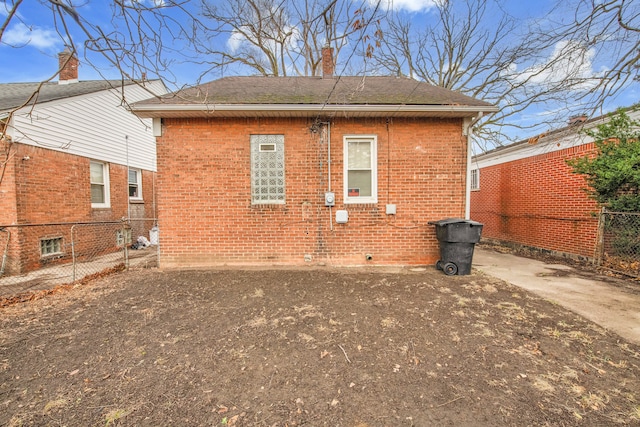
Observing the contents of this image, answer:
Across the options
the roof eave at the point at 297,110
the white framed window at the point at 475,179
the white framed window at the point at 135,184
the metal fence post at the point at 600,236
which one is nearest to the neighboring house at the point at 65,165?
the white framed window at the point at 135,184

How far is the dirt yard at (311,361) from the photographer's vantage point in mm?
2031

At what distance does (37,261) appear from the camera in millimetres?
6688

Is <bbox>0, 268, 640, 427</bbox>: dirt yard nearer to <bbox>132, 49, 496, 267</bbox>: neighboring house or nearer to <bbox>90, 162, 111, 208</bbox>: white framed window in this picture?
<bbox>132, 49, 496, 267</bbox>: neighboring house

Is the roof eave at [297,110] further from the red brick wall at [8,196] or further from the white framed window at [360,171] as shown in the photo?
the red brick wall at [8,196]

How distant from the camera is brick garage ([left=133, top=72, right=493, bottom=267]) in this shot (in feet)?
19.3

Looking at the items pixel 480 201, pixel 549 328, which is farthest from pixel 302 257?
pixel 480 201

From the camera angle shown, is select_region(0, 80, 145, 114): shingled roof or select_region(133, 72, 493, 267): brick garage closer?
select_region(133, 72, 493, 267): brick garage

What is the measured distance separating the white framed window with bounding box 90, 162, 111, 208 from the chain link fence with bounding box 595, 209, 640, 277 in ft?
45.0

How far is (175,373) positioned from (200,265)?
147 inches

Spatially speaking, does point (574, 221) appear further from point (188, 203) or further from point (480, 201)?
point (188, 203)

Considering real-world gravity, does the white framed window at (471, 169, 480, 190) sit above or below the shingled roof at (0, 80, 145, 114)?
below

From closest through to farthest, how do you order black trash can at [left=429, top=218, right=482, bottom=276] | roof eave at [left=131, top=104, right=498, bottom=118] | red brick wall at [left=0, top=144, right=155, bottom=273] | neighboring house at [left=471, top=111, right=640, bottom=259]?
black trash can at [left=429, top=218, right=482, bottom=276]
roof eave at [left=131, top=104, right=498, bottom=118]
red brick wall at [left=0, top=144, right=155, bottom=273]
neighboring house at [left=471, top=111, right=640, bottom=259]

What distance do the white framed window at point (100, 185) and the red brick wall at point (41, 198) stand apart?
0.27 meters

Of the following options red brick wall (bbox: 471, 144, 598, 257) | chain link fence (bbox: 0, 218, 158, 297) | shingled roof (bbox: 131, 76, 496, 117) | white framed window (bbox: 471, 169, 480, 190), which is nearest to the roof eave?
shingled roof (bbox: 131, 76, 496, 117)
